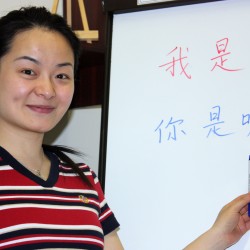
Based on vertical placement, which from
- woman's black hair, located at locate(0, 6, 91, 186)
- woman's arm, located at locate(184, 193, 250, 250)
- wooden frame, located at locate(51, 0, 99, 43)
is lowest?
woman's arm, located at locate(184, 193, 250, 250)

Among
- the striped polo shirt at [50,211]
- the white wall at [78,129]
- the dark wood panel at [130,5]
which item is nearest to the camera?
the striped polo shirt at [50,211]

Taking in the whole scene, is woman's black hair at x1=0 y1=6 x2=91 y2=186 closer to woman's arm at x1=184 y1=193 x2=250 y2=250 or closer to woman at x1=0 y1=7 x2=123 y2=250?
woman at x1=0 y1=7 x2=123 y2=250

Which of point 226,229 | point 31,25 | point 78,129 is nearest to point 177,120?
point 226,229

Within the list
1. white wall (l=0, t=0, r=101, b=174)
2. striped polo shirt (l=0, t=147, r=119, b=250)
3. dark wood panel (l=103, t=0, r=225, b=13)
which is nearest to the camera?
striped polo shirt (l=0, t=147, r=119, b=250)

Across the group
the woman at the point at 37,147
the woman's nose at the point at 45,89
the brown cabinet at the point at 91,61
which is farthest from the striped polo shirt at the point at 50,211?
the brown cabinet at the point at 91,61

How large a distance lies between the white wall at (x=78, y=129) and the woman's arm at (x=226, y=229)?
0.55 metres

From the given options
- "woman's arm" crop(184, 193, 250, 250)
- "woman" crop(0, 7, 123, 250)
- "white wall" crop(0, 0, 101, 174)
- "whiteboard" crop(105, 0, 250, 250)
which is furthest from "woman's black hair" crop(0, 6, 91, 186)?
"white wall" crop(0, 0, 101, 174)

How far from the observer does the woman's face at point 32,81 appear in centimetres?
95

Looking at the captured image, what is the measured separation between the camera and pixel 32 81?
95cm

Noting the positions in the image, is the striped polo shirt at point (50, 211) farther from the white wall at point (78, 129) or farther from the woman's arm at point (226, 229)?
the white wall at point (78, 129)

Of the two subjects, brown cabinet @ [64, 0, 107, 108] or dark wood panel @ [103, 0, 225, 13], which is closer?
dark wood panel @ [103, 0, 225, 13]

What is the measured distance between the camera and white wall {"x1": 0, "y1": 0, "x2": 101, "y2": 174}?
1477 mm

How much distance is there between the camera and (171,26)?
108cm

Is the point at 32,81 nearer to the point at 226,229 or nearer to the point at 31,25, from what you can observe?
the point at 31,25
